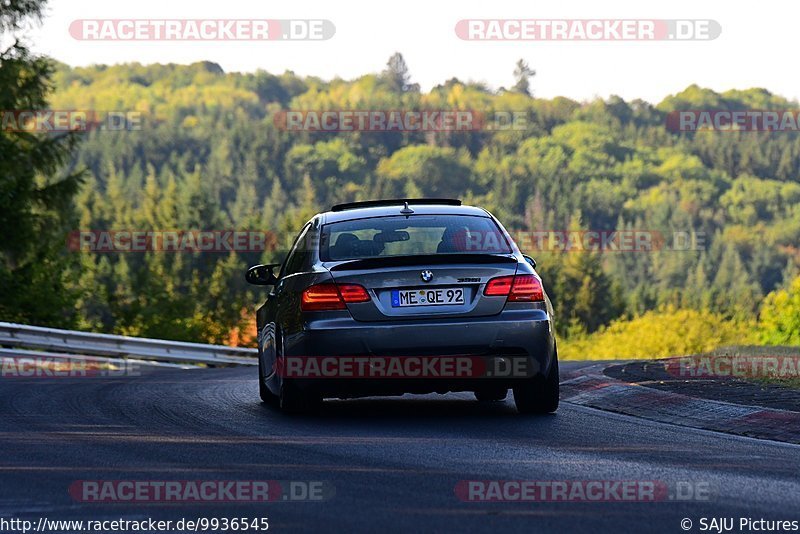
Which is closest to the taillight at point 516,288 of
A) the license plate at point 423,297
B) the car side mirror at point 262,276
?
the license plate at point 423,297

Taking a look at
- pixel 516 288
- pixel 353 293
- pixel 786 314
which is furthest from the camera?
pixel 786 314

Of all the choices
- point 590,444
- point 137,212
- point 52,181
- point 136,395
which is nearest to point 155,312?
point 52,181

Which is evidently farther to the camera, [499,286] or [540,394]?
[540,394]

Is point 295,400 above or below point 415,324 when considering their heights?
below

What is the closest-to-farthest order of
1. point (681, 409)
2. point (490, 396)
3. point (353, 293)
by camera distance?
point (353, 293) < point (681, 409) < point (490, 396)

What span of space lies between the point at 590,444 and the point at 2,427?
161 inches

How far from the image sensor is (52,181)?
40.2 meters

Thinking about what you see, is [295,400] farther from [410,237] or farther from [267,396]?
[410,237]

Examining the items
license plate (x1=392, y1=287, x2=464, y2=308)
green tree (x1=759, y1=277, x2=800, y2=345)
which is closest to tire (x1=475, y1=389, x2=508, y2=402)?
license plate (x1=392, y1=287, x2=464, y2=308)

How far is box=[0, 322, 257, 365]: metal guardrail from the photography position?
2428cm

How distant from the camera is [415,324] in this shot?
9.90 metres

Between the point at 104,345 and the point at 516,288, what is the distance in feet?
54.7

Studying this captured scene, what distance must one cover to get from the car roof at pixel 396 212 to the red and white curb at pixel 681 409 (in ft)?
6.24

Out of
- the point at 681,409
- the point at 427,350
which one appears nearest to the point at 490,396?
the point at 681,409
